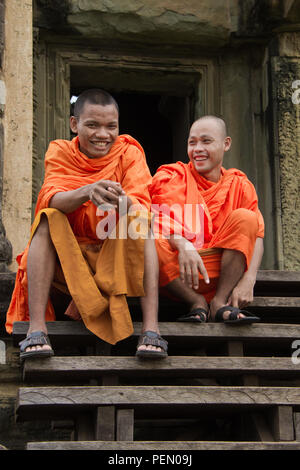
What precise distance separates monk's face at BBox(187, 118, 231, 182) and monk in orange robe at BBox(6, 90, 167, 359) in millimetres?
612

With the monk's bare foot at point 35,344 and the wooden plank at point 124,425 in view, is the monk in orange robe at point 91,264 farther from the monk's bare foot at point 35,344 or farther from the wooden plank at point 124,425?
the wooden plank at point 124,425

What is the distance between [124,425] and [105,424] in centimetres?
8

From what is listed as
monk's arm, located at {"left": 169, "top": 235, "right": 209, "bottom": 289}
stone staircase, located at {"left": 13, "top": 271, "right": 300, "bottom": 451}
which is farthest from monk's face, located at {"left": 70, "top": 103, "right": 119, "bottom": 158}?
stone staircase, located at {"left": 13, "top": 271, "right": 300, "bottom": 451}

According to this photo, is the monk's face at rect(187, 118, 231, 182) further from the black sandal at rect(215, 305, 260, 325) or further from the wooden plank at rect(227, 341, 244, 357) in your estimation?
the wooden plank at rect(227, 341, 244, 357)

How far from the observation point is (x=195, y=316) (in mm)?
4238

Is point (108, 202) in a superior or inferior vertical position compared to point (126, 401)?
superior

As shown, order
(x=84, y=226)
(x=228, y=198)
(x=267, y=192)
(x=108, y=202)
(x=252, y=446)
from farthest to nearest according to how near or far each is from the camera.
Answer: (x=267, y=192) < (x=228, y=198) < (x=84, y=226) < (x=108, y=202) < (x=252, y=446)

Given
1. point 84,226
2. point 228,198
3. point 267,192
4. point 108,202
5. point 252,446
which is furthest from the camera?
point 267,192

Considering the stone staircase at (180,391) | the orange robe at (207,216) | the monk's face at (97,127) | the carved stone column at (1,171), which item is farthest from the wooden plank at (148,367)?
the carved stone column at (1,171)

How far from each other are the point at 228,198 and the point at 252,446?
5.08 ft

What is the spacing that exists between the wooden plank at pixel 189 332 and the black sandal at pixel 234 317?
0.14 feet

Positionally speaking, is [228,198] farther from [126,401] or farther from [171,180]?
[126,401]

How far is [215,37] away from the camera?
702 centimetres

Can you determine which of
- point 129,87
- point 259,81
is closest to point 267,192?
point 259,81
